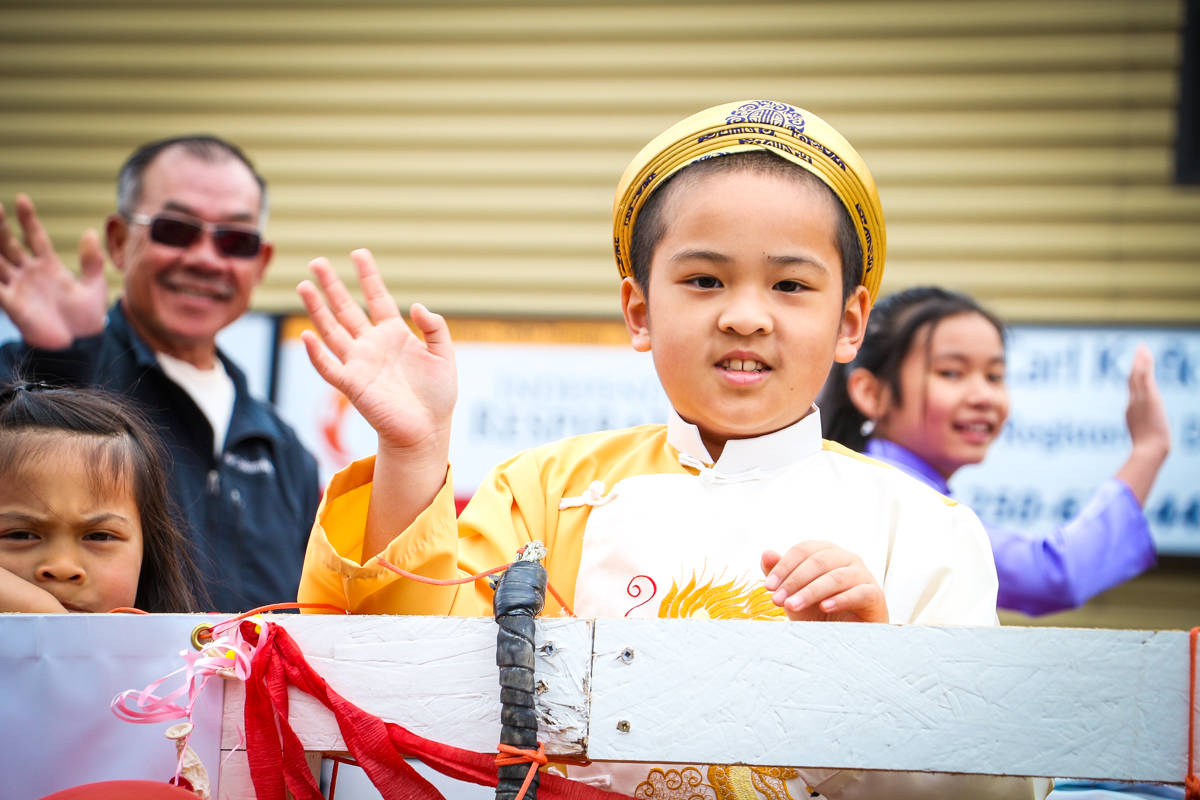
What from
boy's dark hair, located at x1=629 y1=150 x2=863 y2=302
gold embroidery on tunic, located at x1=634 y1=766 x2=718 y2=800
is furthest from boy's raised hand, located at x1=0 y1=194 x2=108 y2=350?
gold embroidery on tunic, located at x1=634 y1=766 x2=718 y2=800

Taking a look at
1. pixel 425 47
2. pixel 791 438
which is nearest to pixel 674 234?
pixel 791 438

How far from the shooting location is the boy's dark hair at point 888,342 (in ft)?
12.0

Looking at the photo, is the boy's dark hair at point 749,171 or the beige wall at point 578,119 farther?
the beige wall at point 578,119

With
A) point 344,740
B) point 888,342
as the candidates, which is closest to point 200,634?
point 344,740

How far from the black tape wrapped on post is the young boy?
14.8 inches

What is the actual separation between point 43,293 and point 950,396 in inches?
110

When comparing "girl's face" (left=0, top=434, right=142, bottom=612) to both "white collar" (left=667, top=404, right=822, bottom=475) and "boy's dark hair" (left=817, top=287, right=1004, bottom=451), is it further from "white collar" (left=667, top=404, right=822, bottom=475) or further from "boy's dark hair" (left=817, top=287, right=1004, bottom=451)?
"boy's dark hair" (left=817, top=287, right=1004, bottom=451)

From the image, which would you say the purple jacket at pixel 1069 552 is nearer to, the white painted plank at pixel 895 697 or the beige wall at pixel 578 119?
the white painted plank at pixel 895 697

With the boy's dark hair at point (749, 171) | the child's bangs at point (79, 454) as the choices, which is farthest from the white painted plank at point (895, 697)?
the child's bangs at point (79, 454)

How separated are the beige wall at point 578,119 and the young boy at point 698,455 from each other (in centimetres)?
380

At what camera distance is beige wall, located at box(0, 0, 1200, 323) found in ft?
18.5

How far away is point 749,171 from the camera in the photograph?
1971 mm

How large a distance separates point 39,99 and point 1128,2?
5555 mm

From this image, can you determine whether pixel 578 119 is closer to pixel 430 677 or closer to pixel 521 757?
pixel 430 677
